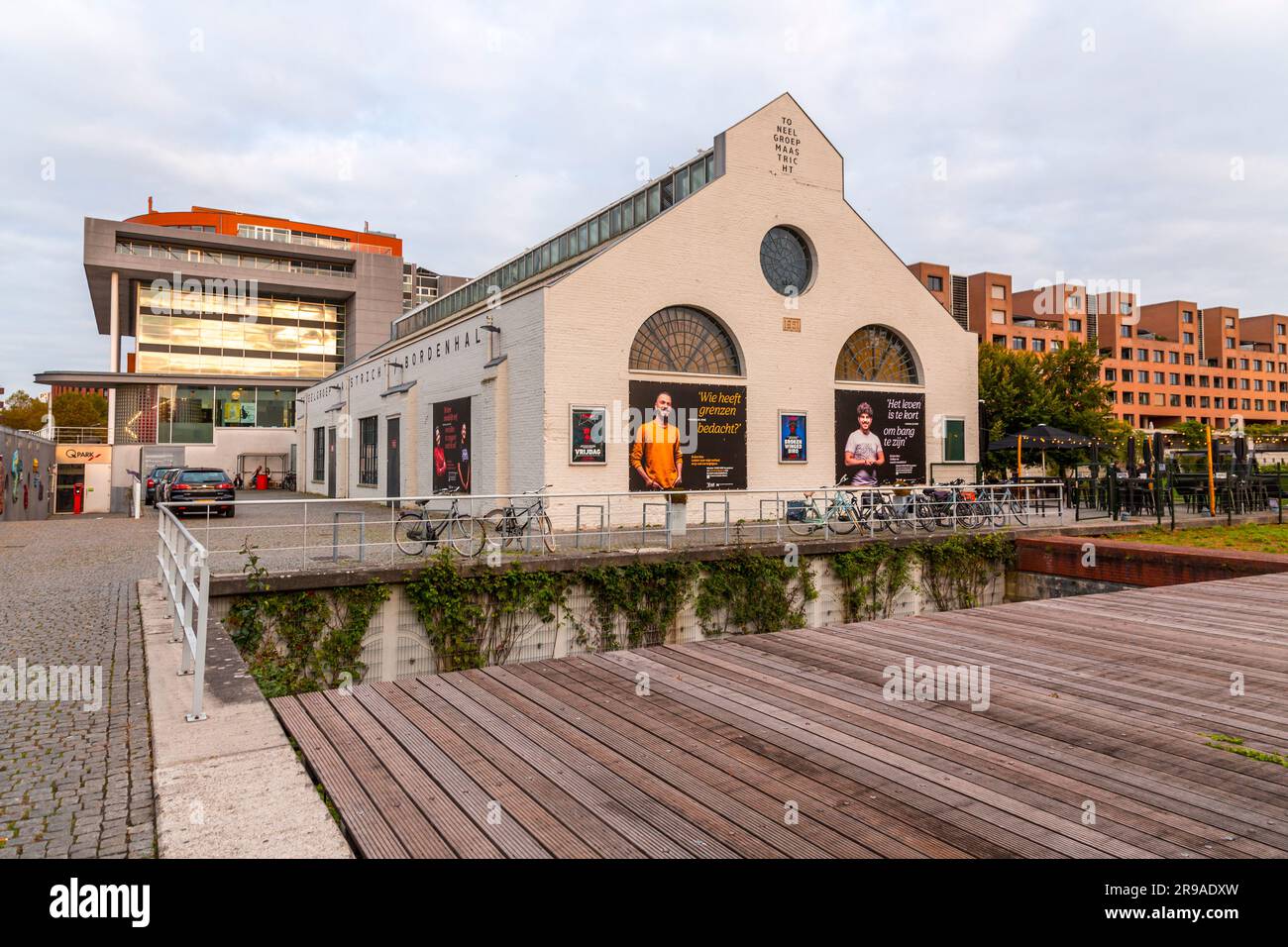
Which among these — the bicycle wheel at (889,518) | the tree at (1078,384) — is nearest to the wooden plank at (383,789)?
the bicycle wheel at (889,518)

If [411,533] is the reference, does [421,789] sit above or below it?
below

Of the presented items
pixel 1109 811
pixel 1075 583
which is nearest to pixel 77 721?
pixel 1109 811

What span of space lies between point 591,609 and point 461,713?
6.95m

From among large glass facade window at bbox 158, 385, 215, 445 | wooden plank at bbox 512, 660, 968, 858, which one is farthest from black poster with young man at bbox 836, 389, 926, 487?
large glass facade window at bbox 158, 385, 215, 445

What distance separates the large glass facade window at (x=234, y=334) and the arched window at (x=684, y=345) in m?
50.8

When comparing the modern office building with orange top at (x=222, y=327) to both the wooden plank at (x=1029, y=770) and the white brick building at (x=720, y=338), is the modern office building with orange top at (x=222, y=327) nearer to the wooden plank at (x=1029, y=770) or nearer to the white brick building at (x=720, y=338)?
the white brick building at (x=720, y=338)

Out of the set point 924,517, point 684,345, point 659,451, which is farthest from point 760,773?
point 684,345

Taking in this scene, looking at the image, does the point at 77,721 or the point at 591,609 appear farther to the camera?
the point at 591,609

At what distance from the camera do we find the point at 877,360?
23.6 m

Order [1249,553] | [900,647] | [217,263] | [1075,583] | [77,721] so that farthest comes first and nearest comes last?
[217,263]
[1075,583]
[1249,553]
[900,647]
[77,721]

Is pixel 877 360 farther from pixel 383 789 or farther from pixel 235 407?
pixel 235 407

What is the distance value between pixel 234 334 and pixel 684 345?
55.8 metres
